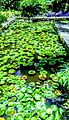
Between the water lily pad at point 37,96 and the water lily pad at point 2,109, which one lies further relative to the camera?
the water lily pad at point 37,96

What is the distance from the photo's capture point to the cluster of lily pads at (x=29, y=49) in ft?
17.3

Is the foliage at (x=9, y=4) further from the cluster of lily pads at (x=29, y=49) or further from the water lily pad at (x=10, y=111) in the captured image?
the water lily pad at (x=10, y=111)

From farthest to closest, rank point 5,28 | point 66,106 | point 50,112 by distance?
1. point 5,28
2. point 66,106
3. point 50,112

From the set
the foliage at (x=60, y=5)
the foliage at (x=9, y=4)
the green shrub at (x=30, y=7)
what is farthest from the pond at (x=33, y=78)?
the foliage at (x=9, y=4)

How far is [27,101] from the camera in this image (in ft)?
11.6

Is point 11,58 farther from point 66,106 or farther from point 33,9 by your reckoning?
point 33,9

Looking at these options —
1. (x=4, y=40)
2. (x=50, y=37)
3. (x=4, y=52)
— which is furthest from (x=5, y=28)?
(x=4, y=52)

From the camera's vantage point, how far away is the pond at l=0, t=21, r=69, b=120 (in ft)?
10.8

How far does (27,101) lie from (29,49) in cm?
294

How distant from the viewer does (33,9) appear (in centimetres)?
1200

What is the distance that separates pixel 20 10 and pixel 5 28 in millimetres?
4404

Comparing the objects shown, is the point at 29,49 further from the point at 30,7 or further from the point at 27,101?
the point at 30,7

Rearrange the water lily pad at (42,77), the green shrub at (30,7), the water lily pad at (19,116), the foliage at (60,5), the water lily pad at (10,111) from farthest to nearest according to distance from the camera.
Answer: the foliage at (60,5) → the green shrub at (30,7) → the water lily pad at (42,77) → the water lily pad at (10,111) → the water lily pad at (19,116)

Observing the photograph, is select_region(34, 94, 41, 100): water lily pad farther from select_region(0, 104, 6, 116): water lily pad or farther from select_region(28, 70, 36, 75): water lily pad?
select_region(28, 70, 36, 75): water lily pad
